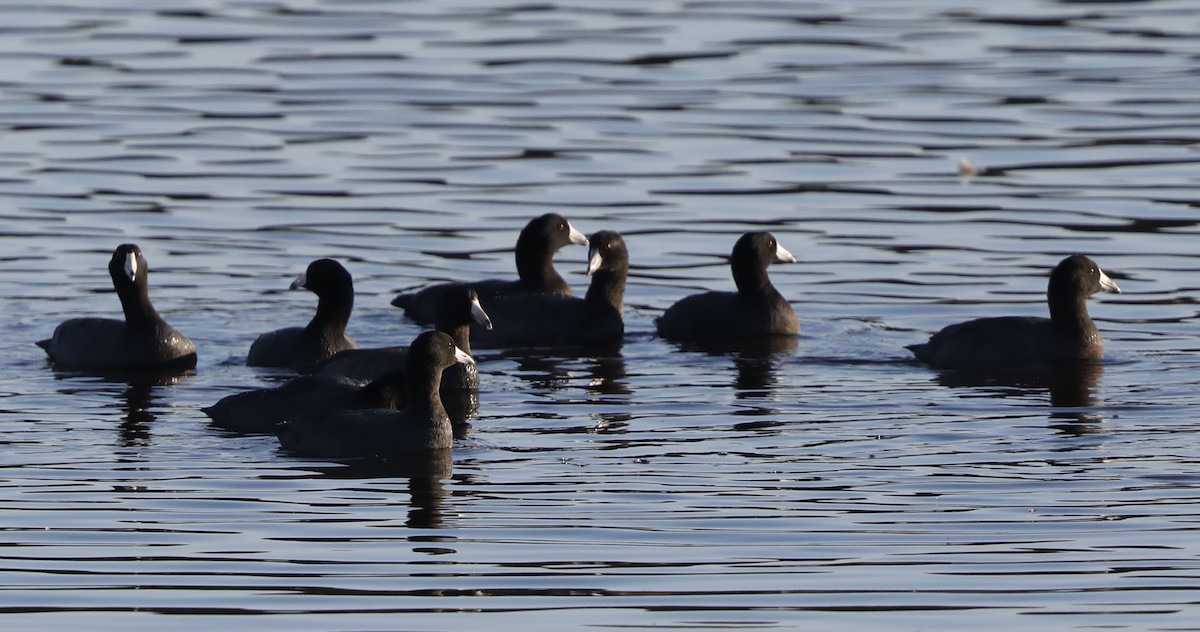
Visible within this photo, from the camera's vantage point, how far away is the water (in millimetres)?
10508

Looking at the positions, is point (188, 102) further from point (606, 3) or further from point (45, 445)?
point (45, 445)

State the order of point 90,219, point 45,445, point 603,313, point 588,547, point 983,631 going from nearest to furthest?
point 983,631 → point 588,547 → point 45,445 → point 603,313 → point 90,219

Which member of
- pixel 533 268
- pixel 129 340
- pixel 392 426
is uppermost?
pixel 533 268

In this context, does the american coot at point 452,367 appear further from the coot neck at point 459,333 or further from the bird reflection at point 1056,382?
the bird reflection at point 1056,382

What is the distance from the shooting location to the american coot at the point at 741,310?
17.3 m

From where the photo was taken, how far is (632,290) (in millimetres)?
19438

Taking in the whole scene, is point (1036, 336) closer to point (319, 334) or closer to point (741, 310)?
point (741, 310)

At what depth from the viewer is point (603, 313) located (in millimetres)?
17578

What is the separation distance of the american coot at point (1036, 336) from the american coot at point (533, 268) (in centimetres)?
312

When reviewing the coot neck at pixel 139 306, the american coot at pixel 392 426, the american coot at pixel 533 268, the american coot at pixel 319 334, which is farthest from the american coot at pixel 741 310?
the american coot at pixel 392 426

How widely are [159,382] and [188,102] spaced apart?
11.2 meters

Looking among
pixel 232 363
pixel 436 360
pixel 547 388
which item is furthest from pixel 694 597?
pixel 232 363

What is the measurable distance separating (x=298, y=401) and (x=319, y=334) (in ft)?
8.33

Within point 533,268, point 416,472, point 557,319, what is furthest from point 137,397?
point 533,268
